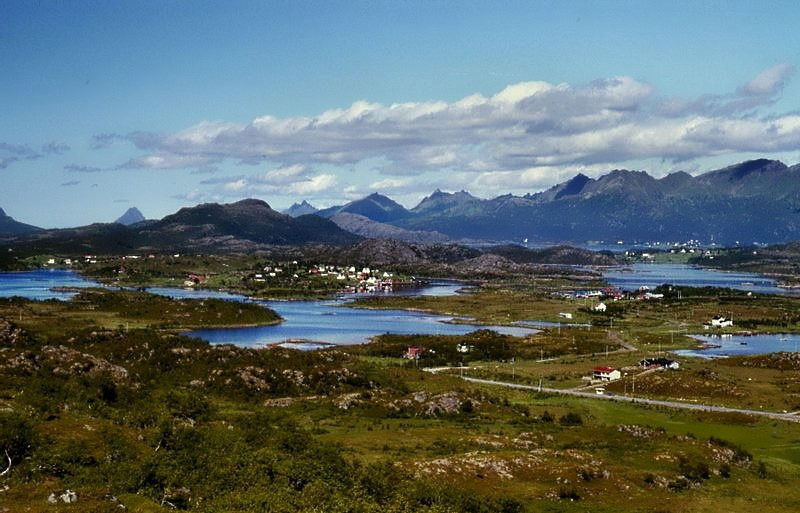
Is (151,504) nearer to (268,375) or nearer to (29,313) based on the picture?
(268,375)

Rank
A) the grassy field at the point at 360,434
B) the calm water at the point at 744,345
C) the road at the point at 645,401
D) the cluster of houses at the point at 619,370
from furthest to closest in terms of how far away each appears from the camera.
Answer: the calm water at the point at 744,345, the cluster of houses at the point at 619,370, the road at the point at 645,401, the grassy field at the point at 360,434

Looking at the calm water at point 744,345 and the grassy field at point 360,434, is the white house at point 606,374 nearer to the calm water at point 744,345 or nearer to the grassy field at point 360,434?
the grassy field at point 360,434

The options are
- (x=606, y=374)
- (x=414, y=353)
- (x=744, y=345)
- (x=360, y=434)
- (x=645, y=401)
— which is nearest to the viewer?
(x=360, y=434)

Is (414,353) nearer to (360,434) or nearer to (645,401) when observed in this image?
(645,401)

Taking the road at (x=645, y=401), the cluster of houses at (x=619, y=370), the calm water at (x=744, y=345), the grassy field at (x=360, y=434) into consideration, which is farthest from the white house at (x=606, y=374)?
the calm water at (x=744, y=345)

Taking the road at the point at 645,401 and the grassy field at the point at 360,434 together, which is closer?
the grassy field at the point at 360,434

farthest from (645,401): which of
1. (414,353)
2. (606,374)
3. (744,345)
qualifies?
(744,345)

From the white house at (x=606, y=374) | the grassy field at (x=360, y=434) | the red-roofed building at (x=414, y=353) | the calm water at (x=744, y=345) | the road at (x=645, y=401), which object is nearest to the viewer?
the grassy field at (x=360, y=434)

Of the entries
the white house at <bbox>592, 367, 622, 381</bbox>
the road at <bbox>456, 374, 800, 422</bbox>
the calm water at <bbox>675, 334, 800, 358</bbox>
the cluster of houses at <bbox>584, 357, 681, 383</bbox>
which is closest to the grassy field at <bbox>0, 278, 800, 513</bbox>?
the cluster of houses at <bbox>584, 357, 681, 383</bbox>
